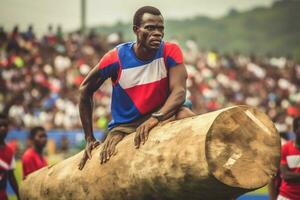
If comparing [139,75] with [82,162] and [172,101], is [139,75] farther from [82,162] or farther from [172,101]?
[82,162]

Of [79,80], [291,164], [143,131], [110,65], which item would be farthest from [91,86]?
[79,80]

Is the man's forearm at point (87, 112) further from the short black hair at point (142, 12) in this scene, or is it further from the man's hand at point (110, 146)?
the short black hair at point (142, 12)

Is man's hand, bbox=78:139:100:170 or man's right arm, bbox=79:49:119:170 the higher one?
man's right arm, bbox=79:49:119:170

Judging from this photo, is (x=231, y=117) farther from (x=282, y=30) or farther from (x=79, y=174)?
(x=282, y=30)

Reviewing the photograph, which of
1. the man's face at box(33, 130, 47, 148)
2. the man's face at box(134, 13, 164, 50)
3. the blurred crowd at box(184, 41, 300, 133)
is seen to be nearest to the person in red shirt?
the man's face at box(33, 130, 47, 148)

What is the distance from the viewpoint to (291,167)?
7.29m

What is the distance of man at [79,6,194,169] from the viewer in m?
5.23

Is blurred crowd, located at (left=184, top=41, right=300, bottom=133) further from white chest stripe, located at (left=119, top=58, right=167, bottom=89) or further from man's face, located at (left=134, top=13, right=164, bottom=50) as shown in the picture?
man's face, located at (left=134, top=13, right=164, bottom=50)

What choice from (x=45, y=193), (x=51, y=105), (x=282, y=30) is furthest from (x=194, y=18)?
(x=45, y=193)

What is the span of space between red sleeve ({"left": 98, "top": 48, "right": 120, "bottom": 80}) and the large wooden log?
691 millimetres

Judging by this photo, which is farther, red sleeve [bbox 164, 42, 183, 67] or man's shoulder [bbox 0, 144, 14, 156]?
man's shoulder [bbox 0, 144, 14, 156]

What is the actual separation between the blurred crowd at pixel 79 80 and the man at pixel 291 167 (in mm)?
8456

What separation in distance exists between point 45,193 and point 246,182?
7.68 ft

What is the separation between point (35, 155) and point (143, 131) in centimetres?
335
